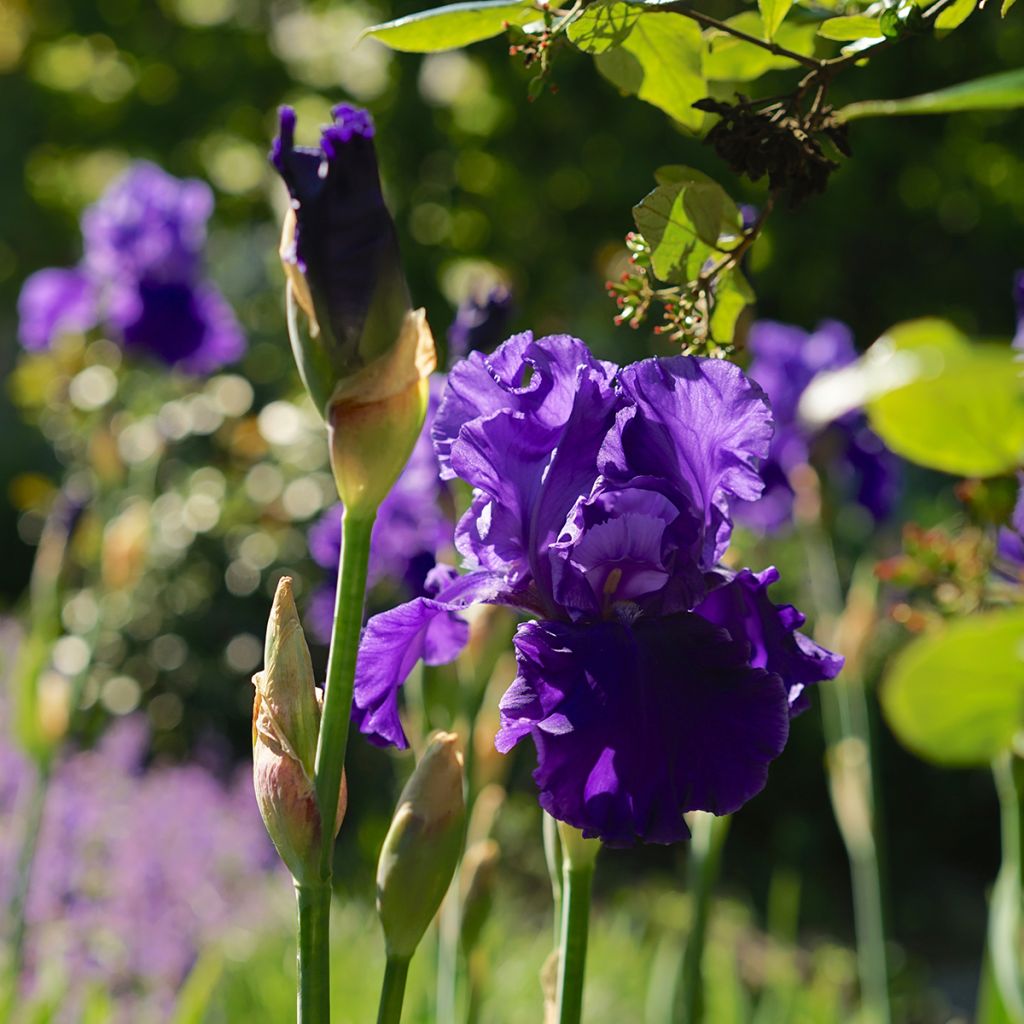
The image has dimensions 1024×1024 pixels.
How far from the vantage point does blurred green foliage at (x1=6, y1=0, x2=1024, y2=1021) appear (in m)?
5.16

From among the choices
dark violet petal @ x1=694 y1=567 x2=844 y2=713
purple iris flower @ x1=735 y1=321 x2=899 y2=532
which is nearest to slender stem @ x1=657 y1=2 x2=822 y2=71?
dark violet petal @ x1=694 y1=567 x2=844 y2=713

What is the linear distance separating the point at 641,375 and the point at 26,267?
431 inches

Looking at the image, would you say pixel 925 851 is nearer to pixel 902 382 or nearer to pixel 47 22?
pixel 902 382

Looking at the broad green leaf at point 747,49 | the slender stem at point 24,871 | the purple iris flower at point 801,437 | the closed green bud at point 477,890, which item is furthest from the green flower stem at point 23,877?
the broad green leaf at point 747,49

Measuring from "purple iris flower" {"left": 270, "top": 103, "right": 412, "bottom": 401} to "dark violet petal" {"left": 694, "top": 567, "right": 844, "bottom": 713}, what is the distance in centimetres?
25

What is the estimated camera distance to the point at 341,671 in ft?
2.00

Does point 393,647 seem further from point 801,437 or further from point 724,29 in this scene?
point 801,437

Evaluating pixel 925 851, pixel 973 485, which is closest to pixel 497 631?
pixel 973 485

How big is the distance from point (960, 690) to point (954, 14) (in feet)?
1.59

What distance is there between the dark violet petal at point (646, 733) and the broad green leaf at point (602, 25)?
0.32m

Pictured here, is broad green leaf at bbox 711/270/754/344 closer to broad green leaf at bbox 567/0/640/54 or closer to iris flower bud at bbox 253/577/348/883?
broad green leaf at bbox 567/0/640/54

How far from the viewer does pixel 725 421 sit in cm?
68

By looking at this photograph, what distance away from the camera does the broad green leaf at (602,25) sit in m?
0.62

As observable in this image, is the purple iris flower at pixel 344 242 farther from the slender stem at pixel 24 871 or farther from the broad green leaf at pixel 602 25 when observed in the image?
the slender stem at pixel 24 871
